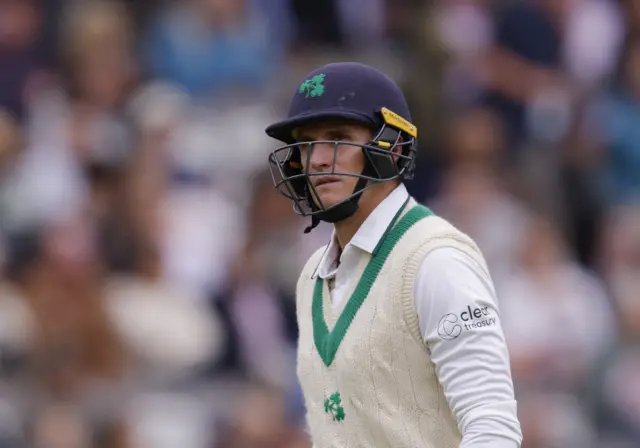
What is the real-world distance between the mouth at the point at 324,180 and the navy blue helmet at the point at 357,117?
28 mm

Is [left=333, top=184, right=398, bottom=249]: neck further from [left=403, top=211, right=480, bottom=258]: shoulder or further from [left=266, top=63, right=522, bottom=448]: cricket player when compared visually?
[left=403, top=211, right=480, bottom=258]: shoulder

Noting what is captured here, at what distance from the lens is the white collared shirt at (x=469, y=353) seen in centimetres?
356

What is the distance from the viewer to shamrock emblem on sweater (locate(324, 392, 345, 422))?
3900 millimetres

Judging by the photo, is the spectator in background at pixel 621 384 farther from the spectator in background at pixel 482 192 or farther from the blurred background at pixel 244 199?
the spectator in background at pixel 482 192

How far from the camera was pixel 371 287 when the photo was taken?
391 cm

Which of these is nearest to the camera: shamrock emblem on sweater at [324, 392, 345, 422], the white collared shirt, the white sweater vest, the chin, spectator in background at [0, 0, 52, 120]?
the white collared shirt

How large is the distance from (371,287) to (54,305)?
4240 millimetres

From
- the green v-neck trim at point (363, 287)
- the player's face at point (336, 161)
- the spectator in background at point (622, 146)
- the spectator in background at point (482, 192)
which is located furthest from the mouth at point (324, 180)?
the spectator in background at point (622, 146)

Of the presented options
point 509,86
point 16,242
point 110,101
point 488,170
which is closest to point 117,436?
point 16,242

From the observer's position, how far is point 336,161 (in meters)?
3.99

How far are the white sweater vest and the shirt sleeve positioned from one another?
0.24ft

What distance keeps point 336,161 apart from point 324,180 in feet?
0.25

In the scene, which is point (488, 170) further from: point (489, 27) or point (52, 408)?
point (52, 408)

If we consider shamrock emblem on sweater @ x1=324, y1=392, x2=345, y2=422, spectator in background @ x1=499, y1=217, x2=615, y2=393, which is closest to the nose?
shamrock emblem on sweater @ x1=324, y1=392, x2=345, y2=422
